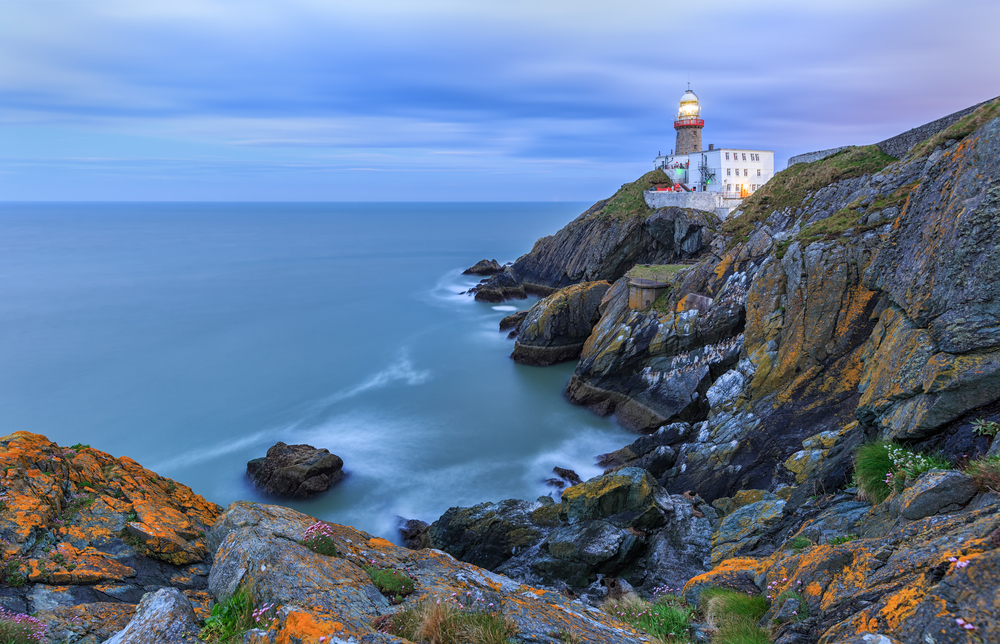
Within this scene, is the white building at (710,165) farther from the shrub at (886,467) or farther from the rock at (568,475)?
the shrub at (886,467)

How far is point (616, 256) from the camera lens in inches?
1938

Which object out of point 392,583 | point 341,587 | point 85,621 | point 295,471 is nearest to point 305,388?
point 295,471

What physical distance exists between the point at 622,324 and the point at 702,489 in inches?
487

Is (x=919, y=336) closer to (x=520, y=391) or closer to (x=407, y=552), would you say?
(x=407, y=552)

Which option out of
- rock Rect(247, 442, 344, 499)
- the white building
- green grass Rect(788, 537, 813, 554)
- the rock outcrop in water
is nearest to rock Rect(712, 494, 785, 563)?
the rock outcrop in water

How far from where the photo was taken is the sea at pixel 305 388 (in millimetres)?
21109

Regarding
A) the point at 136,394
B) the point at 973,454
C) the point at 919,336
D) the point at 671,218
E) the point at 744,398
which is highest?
the point at 671,218

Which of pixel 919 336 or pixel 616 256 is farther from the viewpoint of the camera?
pixel 616 256

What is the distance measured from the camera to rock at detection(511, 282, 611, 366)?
107ft

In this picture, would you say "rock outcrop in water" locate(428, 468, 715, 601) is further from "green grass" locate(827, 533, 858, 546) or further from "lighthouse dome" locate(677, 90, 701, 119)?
"lighthouse dome" locate(677, 90, 701, 119)

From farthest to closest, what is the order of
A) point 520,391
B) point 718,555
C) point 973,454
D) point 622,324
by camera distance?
point 520,391 < point 622,324 < point 718,555 < point 973,454

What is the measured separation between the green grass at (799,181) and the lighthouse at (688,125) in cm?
3881

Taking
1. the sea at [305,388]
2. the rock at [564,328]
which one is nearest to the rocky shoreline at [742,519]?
the sea at [305,388]

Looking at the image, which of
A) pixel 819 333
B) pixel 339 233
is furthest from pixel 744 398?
pixel 339 233
